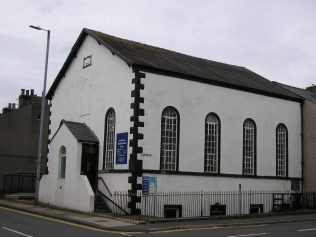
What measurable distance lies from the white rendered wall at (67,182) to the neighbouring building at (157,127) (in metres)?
0.05

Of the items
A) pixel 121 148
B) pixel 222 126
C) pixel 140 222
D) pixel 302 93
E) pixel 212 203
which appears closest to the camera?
pixel 140 222

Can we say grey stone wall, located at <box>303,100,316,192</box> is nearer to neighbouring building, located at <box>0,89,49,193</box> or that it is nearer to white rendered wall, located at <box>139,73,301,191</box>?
white rendered wall, located at <box>139,73,301,191</box>

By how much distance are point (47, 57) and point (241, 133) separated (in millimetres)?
11073

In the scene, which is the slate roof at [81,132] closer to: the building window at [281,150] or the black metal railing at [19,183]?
the building window at [281,150]

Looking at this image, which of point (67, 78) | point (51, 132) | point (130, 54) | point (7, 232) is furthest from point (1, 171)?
point (7, 232)

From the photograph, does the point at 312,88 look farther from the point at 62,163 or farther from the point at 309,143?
the point at 62,163

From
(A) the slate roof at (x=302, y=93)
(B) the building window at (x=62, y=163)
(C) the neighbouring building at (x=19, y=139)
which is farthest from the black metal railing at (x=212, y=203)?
(C) the neighbouring building at (x=19, y=139)

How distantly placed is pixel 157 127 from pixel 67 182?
5200 mm

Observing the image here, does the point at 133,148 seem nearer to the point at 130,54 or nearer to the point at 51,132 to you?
the point at 130,54

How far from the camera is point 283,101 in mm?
29219

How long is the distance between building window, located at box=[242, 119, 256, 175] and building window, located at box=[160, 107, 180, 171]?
496cm

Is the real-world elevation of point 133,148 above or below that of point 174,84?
below

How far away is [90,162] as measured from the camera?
24.3 metres

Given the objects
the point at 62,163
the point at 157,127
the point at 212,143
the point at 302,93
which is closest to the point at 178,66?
the point at 157,127
